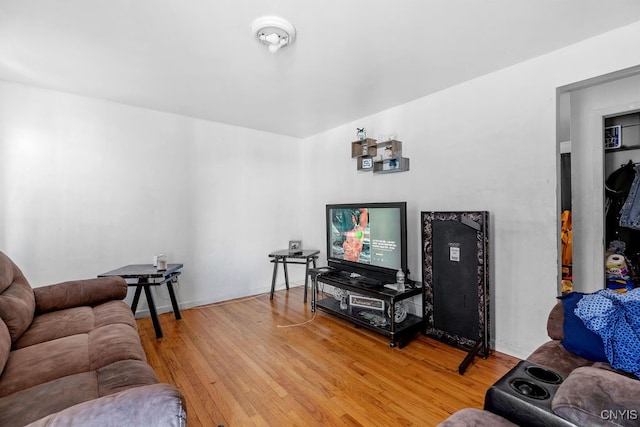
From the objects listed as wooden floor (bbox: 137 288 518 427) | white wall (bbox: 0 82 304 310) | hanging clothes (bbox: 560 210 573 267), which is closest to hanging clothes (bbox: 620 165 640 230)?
hanging clothes (bbox: 560 210 573 267)

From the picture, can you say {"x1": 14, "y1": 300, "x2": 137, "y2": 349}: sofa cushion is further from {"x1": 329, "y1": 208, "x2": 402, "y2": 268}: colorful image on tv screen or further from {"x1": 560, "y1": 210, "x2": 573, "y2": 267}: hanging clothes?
{"x1": 560, "y1": 210, "x2": 573, "y2": 267}: hanging clothes

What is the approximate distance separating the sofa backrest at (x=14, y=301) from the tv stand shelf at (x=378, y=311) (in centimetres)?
233

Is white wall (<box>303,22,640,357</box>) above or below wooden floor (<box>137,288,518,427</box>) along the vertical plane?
above

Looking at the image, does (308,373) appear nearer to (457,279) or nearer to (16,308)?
(457,279)

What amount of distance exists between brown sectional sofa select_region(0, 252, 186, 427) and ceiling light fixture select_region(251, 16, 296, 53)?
191 centimetres

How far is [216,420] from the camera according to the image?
5.42ft

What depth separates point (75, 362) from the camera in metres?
1.44

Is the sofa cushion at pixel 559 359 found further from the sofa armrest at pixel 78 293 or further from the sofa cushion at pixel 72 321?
the sofa armrest at pixel 78 293

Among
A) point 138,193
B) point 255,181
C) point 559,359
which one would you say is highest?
point 255,181

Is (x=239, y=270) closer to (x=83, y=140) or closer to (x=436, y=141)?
(x=83, y=140)

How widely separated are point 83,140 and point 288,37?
8.25ft

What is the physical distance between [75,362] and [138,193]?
2224mm

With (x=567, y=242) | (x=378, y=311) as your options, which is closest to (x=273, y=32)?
(x=378, y=311)

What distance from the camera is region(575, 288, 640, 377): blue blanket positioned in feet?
4.00
